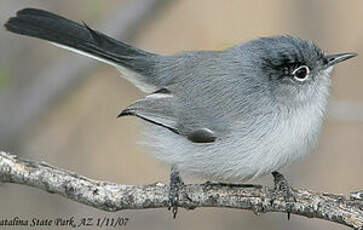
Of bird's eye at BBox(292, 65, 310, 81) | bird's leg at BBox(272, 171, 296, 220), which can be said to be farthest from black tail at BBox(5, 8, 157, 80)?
bird's leg at BBox(272, 171, 296, 220)

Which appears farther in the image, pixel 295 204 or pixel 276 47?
pixel 276 47

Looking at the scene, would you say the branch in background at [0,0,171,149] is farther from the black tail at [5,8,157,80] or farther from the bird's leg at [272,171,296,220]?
the bird's leg at [272,171,296,220]

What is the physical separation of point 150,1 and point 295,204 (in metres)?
2.10

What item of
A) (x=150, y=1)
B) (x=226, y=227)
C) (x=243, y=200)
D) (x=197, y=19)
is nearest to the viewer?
(x=243, y=200)

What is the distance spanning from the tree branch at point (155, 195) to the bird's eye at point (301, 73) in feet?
2.00

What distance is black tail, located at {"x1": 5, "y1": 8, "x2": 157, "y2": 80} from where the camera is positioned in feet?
14.0

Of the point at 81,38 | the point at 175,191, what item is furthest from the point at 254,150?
the point at 81,38

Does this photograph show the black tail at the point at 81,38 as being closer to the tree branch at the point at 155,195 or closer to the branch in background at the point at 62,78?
the branch in background at the point at 62,78

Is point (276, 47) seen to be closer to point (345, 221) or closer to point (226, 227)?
→ point (345, 221)

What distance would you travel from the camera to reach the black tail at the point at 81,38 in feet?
14.0

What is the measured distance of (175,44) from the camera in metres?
6.22

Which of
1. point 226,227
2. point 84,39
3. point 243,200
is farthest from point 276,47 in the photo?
point 226,227

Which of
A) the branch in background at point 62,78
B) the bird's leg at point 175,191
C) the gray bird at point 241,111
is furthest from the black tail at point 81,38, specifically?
the bird's leg at point 175,191

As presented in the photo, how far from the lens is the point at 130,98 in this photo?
597 cm
